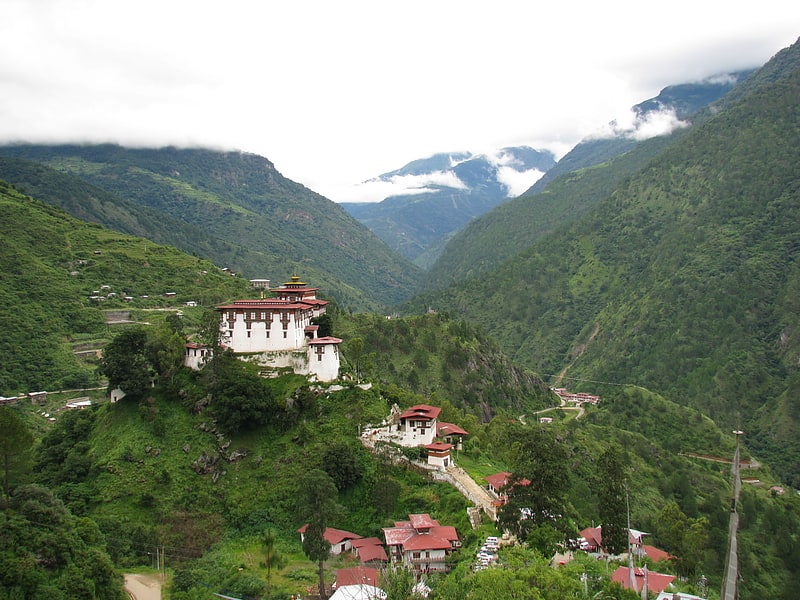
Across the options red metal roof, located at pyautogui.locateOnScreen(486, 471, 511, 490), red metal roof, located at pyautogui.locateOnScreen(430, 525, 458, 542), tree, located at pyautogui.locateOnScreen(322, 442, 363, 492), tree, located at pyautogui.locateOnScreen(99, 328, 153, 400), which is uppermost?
tree, located at pyautogui.locateOnScreen(99, 328, 153, 400)

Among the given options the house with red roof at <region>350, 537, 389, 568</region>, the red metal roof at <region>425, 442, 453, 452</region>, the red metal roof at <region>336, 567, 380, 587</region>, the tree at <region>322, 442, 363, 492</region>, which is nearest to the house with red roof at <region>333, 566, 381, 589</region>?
the red metal roof at <region>336, 567, 380, 587</region>

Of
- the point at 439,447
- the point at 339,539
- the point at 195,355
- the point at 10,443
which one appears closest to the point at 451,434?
the point at 439,447

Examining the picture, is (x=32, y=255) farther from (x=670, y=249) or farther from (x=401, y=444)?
(x=670, y=249)

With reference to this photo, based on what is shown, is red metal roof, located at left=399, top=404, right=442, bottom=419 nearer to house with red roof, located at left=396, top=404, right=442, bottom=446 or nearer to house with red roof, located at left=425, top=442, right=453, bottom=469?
house with red roof, located at left=396, top=404, right=442, bottom=446

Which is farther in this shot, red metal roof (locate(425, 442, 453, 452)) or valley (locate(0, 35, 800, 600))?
red metal roof (locate(425, 442, 453, 452))

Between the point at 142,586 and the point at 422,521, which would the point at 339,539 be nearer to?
the point at 422,521

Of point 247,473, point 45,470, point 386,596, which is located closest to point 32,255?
point 45,470

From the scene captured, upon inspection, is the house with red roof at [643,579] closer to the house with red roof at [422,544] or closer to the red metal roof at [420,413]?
the house with red roof at [422,544]
